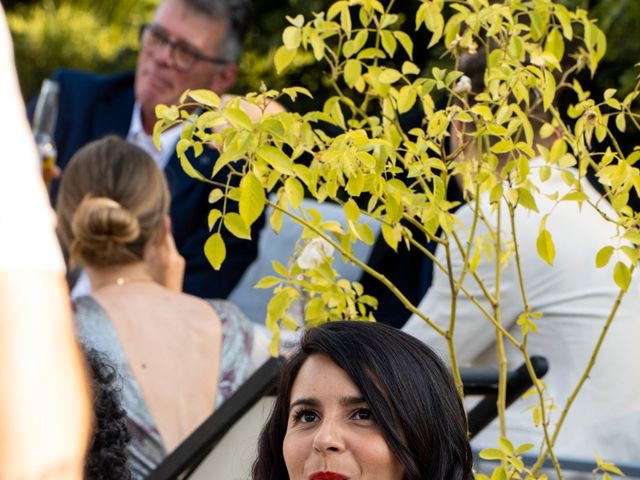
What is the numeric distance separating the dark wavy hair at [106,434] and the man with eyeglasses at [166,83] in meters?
2.50

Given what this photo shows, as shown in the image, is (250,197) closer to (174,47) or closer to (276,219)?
(276,219)

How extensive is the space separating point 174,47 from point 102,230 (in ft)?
5.94

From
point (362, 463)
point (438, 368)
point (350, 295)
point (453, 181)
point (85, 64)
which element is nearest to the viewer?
point (362, 463)

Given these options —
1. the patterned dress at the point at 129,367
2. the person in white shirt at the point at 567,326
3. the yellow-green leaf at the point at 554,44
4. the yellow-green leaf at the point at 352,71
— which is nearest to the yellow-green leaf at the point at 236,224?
the yellow-green leaf at the point at 352,71

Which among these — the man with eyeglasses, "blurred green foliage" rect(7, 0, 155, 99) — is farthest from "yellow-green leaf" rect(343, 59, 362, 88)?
"blurred green foliage" rect(7, 0, 155, 99)

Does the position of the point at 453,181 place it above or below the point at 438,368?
below

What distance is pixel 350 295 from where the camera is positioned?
8.24 ft

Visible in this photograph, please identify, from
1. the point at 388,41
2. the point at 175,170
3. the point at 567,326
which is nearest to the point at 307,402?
the point at 388,41

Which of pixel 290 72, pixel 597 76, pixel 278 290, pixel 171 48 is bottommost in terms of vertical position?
pixel 290 72

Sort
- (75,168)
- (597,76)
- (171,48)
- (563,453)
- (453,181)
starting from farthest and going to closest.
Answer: (597,76)
(171,48)
(453,181)
(75,168)
(563,453)

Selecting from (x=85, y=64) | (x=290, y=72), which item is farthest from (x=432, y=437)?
(x=85, y=64)

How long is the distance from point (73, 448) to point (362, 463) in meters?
1.33

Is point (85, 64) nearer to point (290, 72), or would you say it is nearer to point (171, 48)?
point (290, 72)

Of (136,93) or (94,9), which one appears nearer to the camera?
(136,93)
